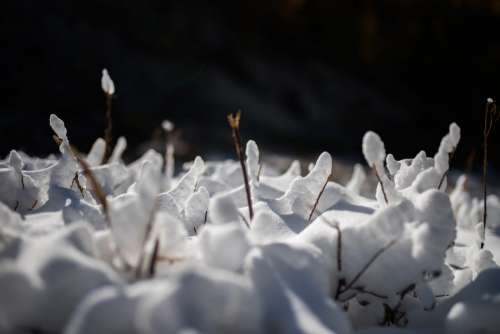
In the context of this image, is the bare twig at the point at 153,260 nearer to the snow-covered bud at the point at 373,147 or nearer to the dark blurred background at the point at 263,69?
the snow-covered bud at the point at 373,147

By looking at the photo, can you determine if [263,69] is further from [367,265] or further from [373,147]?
[367,265]

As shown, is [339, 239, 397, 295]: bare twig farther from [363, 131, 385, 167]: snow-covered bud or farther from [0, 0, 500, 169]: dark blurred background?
[0, 0, 500, 169]: dark blurred background

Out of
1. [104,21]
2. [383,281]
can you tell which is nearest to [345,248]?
[383,281]

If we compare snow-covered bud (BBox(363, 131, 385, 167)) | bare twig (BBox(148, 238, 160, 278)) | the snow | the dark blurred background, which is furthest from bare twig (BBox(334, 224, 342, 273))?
the dark blurred background

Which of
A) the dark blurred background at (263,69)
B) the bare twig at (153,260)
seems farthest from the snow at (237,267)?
the dark blurred background at (263,69)

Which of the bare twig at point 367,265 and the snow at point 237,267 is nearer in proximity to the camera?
the snow at point 237,267

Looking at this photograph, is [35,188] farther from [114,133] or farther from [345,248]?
[114,133]
